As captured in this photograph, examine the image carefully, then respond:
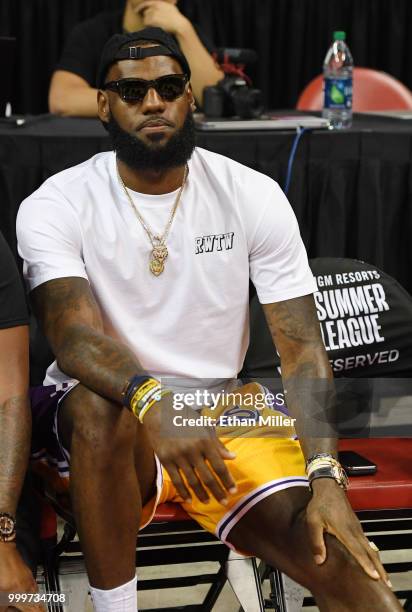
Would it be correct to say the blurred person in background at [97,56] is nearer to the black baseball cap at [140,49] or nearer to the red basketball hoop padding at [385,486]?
the black baseball cap at [140,49]

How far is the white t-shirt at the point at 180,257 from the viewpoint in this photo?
1.98m

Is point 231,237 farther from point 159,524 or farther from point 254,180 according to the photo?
point 159,524

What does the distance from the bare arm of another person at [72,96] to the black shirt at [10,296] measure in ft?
6.07

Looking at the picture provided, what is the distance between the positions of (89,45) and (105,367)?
2.44 metres

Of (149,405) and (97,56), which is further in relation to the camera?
(97,56)

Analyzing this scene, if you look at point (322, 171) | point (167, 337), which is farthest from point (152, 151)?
point (322, 171)

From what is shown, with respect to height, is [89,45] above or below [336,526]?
above

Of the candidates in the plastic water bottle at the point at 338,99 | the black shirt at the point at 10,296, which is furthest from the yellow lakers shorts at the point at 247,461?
the plastic water bottle at the point at 338,99

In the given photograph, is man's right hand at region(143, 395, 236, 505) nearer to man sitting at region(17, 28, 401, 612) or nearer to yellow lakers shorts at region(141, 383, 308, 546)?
man sitting at region(17, 28, 401, 612)

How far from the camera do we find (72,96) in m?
3.66

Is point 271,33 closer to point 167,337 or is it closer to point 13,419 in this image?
point 167,337

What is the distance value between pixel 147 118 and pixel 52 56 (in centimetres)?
304

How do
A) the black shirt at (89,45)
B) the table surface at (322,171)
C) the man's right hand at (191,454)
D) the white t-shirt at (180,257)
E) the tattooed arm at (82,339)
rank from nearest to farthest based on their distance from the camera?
the man's right hand at (191,454) < the tattooed arm at (82,339) < the white t-shirt at (180,257) < the table surface at (322,171) < the black shirt at (89,45)

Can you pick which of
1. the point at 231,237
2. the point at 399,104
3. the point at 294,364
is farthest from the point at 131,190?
the point at 399,104
